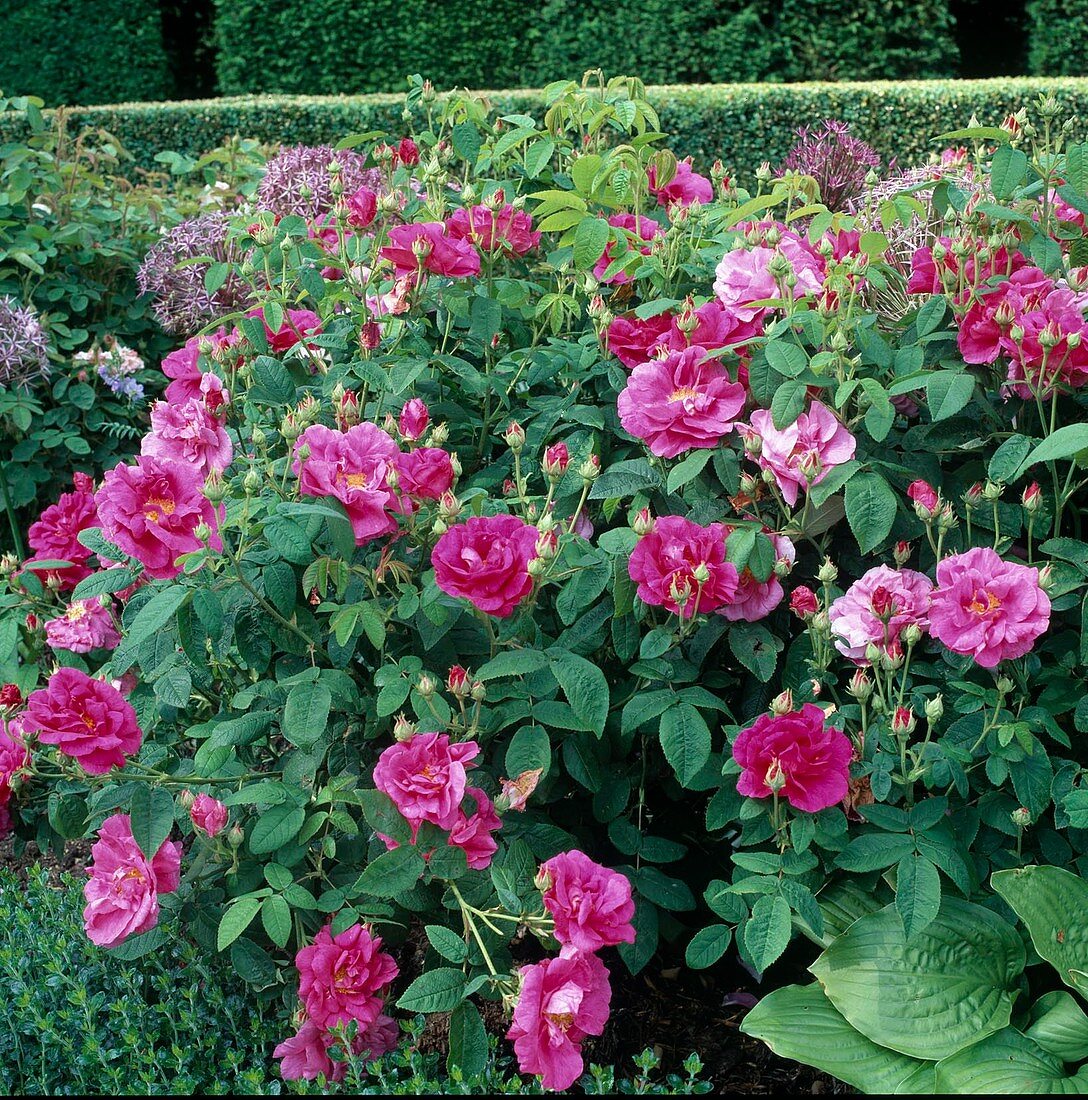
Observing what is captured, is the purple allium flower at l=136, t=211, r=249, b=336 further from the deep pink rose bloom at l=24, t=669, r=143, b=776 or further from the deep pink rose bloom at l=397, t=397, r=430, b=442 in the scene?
the deep pink rose bloom at l=24, t=669, r=143, b=776

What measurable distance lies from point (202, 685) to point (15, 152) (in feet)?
7.30

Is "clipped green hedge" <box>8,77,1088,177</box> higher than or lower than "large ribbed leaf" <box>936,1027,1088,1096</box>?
higher

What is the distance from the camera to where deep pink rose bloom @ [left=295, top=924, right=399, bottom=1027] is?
143 centimetres

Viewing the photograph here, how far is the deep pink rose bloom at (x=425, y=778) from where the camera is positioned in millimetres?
1317

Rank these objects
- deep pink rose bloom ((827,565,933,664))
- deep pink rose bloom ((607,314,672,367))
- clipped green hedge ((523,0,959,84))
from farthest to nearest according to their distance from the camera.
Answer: clipped green hedge ((523,0,959,84)) → deep pink rose bloom ((607,314,672,367)) → deep pink rose bloom ((827,565,933,664))

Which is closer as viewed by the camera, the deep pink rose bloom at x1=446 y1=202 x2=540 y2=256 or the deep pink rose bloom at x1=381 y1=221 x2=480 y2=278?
the deep pink rose bloom at x1=381 y1=221 x2=480 y2=278

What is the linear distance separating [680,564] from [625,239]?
0.70 metres

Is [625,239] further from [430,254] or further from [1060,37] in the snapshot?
[1060,37]

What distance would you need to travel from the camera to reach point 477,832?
4.51 feet

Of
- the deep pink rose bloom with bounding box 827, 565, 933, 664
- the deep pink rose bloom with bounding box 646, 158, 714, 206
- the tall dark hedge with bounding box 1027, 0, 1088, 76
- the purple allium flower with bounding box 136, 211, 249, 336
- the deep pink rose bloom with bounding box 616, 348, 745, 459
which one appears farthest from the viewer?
the tall dark hedge with bounding box 1027, 0, 1088, 76

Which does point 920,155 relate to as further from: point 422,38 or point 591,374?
point 591,374

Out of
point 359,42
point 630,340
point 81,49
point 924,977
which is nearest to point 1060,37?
point 359,42

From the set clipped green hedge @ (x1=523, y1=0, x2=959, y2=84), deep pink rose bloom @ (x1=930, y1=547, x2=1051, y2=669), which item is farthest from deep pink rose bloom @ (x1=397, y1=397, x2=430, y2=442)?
clipped green hedge @ (x1=523, y1=0, x2=959, y2=84)

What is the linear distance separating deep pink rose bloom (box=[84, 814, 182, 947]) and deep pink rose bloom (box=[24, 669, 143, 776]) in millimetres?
123
